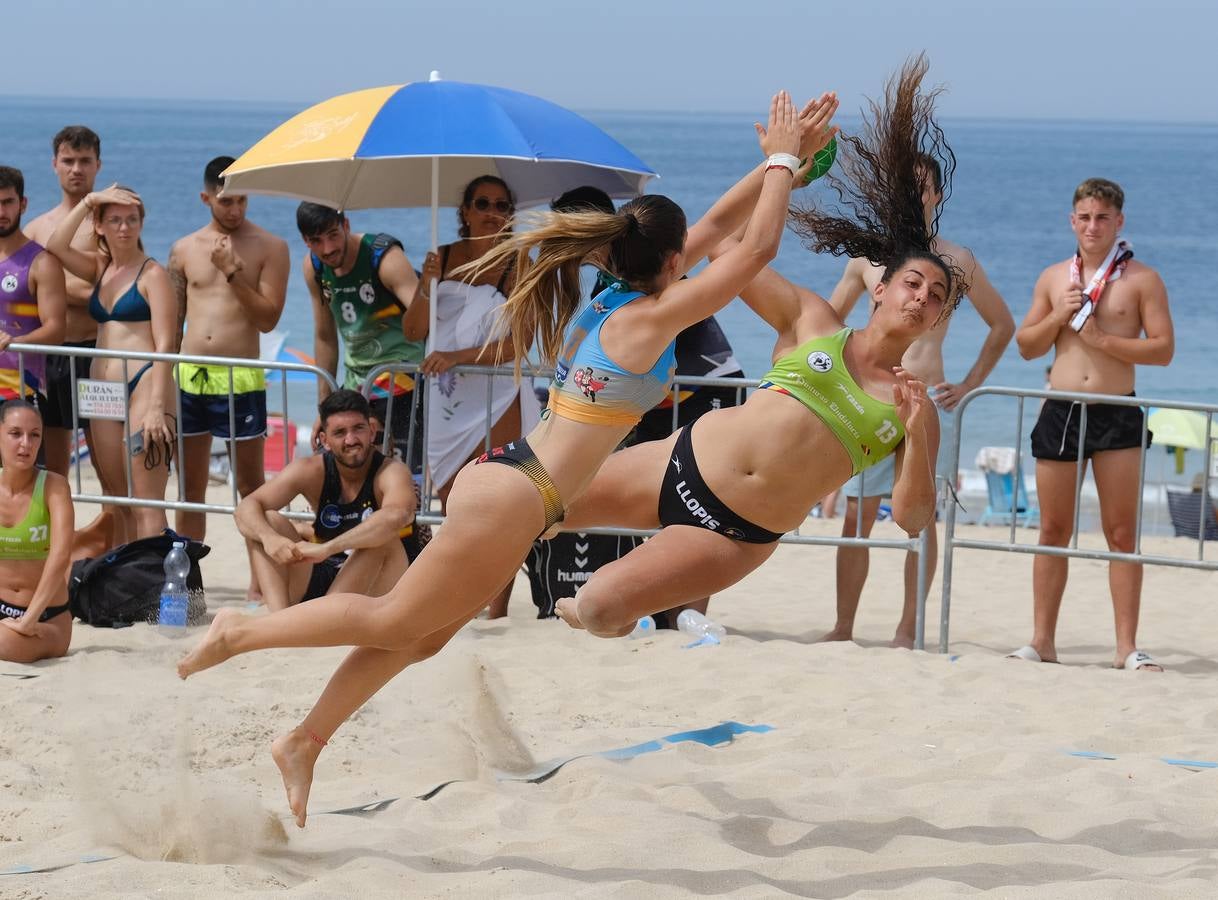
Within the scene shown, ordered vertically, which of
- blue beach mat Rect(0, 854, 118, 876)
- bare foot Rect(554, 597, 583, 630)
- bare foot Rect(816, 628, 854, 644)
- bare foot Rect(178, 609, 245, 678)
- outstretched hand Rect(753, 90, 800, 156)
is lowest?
bare foot Rect(816, 628, 854, 644)

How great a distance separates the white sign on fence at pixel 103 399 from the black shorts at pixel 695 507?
3736 mm

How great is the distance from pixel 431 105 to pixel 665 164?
7157cm

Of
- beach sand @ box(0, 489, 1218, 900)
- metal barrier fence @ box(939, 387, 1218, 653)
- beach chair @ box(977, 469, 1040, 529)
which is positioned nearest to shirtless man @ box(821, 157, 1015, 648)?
metal barrier fence @ box(939, 387, 1218, 653)

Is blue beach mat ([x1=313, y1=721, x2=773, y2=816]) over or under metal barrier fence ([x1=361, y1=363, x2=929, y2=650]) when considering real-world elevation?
under

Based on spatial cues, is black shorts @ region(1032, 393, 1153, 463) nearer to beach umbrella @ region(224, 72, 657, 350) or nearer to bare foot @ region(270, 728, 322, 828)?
beach umbrella @ region(224, 72, 657, 350)

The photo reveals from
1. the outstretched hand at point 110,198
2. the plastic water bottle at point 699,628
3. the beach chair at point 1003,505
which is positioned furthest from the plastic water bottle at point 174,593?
the beach chair at point 1003,505

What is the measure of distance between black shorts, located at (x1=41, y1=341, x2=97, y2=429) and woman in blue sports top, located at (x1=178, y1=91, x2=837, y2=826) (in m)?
3.78

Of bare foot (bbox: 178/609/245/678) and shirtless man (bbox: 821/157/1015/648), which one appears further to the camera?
shirtless man (bbox: 821/157/1015/648)

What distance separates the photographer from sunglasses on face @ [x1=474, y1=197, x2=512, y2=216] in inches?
270

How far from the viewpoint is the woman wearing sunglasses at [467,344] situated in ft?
22.6

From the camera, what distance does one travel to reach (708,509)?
4.36 m

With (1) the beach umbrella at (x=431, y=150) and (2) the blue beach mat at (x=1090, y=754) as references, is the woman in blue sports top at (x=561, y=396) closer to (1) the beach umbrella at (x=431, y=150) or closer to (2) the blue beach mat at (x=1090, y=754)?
(2) the blue beach mat at (x=1090, y=754)

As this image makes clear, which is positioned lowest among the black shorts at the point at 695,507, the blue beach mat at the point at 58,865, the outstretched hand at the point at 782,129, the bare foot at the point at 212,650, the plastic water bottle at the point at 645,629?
the plastic water bottle at the point at 645,629

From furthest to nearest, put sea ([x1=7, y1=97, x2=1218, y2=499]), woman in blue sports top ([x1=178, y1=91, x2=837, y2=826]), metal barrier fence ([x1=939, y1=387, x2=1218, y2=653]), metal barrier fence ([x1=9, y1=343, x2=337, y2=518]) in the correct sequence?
sea ([x1=7, y1=97, x2=1218, y2=499]) < metal barrier fence ([x1=9, y1=343, x2=337, y2=518]) < metal barrier fence ([x1=939, y1=387, x2=1218, y2=653]) < woman in blue sports top ([x1=178, y1=91, x2=837, y2=826])
